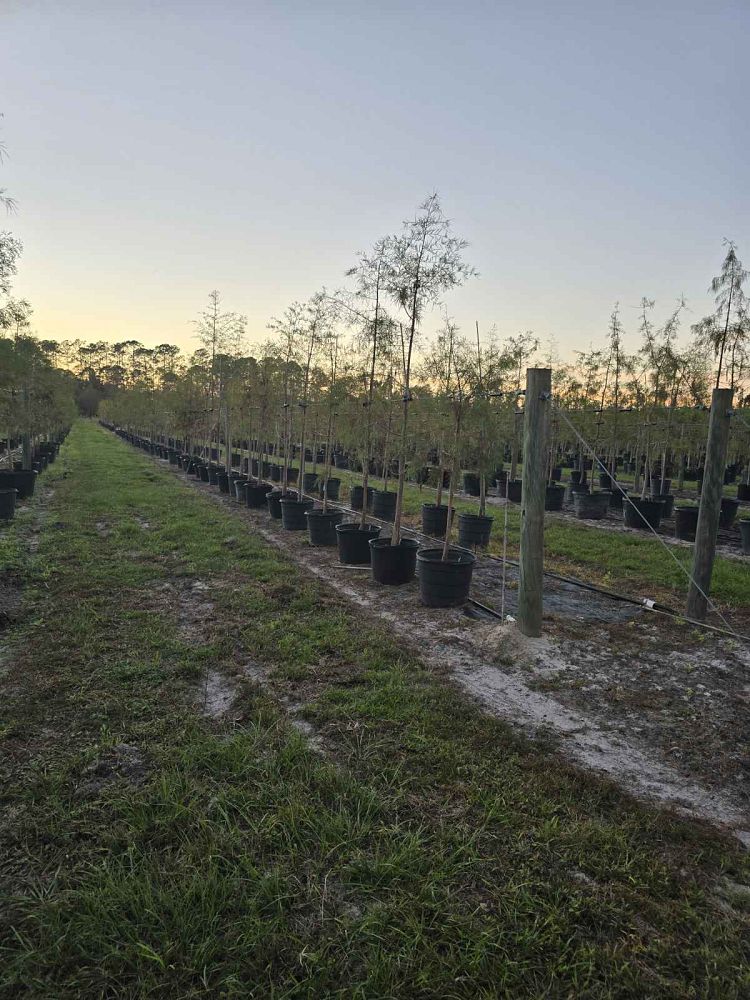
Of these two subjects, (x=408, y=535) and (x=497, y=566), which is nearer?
(x=497, y=566)

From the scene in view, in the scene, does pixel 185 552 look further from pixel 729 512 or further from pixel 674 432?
Result: pixel 674 432

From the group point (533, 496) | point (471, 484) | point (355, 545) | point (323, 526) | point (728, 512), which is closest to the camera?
point (533, 496)

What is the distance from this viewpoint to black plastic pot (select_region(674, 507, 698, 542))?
9.80m

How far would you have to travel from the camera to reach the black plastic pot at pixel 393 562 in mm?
6477

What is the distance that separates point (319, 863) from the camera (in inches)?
89.8

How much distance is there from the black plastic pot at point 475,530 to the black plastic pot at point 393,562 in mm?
2223

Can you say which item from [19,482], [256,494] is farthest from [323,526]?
[19,482]

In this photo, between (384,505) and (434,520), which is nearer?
(434,520)

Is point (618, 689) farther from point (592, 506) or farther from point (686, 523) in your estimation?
point (592, 506)

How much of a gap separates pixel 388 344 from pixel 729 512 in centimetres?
843

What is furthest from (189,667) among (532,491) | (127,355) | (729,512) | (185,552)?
(127,355)

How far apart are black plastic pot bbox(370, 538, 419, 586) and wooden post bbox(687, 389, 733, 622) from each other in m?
2.89

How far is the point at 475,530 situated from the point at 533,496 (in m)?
3.82

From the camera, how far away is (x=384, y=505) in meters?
11.1
